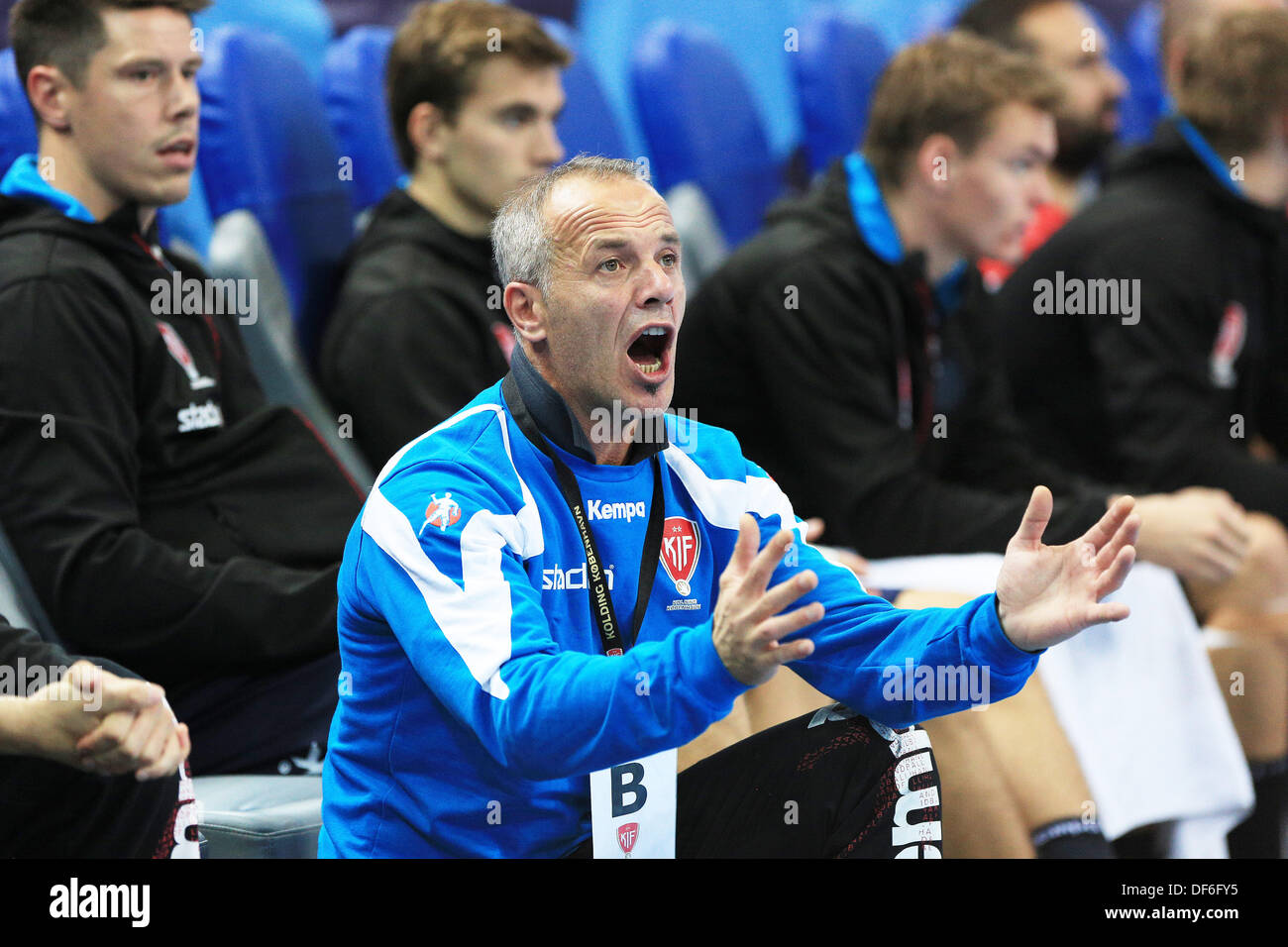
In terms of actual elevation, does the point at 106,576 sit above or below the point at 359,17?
below

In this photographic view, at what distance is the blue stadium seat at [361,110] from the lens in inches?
130

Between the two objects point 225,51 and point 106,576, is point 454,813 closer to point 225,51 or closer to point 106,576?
point 106,576

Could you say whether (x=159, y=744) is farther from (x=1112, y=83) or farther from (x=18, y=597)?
(x=1112, y=83)

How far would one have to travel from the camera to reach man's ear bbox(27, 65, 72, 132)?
231 centimetres

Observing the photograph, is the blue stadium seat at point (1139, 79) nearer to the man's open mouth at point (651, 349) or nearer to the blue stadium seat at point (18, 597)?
the man's open mouth at point (651, 349)

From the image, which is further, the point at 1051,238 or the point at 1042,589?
the point at 1051,238

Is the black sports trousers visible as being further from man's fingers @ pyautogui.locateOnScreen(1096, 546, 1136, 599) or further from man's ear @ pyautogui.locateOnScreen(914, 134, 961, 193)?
man's ear @ pyautogui.locateOnScreen(914, 134, 961, 193)

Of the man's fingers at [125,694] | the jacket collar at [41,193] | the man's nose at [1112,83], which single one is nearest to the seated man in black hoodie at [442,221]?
the jacket collar at [41,193]

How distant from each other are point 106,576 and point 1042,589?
117cm

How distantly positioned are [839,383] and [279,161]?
44.2 inches

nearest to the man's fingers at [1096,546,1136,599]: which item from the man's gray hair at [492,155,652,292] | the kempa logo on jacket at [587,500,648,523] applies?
the kempa logo on jacket at [587,500,648,523]
